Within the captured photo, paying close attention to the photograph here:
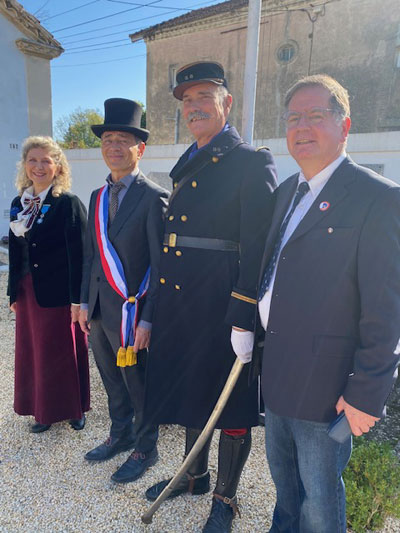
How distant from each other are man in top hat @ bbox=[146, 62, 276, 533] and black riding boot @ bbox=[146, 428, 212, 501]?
8.1 inches

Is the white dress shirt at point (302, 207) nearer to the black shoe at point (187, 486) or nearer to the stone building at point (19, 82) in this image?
the black shoe at point (187, 486)

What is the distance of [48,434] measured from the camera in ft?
9.53

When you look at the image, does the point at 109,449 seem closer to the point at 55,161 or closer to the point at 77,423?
the point at 77,423

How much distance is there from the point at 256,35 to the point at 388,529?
4.91 meters

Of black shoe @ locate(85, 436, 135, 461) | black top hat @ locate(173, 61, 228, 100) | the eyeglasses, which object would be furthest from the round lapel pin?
black shoe @ locate(85, 436, 135, 461)

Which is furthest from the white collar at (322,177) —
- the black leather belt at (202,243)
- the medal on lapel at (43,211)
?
the medal on lapel at (43,211)

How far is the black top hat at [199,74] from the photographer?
1902 millimetres

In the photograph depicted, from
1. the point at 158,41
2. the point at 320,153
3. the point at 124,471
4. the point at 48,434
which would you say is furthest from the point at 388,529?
the point at 158,41

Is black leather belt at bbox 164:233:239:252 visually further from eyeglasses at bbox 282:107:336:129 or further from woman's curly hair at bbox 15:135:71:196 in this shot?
woman's curly hair at bbox 15:135:71:196

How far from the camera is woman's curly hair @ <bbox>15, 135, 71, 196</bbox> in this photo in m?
2.68

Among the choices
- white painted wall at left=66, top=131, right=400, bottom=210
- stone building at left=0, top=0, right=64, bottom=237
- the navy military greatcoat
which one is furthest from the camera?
stone building at left=0, top=0, right=64, bottom=237

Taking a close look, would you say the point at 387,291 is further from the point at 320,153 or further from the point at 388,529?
the point at 388,529

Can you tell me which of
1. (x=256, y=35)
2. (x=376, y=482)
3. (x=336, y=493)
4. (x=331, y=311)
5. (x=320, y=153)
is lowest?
(x=376, y=482)

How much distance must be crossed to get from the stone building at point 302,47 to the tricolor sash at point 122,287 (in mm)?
15212
